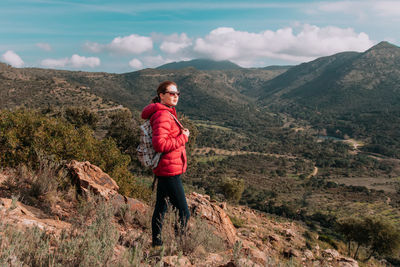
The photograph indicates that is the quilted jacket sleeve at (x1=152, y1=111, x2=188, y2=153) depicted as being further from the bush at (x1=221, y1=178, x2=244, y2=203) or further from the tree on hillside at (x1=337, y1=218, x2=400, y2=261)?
the bush at (x1=221, y1=178, x2=244, y2=203)

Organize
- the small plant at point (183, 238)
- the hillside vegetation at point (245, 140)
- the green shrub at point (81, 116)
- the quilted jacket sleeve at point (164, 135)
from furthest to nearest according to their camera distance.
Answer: the green shrub at point (81, 116), the hillside vegetation at point (245, 140), the small plant at point (183, 238), the quilted jacket sleeve at point (164, 135)

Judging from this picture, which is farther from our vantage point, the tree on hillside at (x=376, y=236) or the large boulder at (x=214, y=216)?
the tree on hillside at (x=376, y=236)

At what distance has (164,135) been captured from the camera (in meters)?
2.59

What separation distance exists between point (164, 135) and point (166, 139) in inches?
2.2

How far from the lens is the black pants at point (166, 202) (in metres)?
2.86

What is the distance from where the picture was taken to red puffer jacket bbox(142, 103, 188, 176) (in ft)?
8.42

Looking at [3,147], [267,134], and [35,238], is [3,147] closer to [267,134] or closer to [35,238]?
[35,238]

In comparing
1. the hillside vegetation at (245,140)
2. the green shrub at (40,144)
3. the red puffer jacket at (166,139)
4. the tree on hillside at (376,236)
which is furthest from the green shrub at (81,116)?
the tree on hillside at (376,236)

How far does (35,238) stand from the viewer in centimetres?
209

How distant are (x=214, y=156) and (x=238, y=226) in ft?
300

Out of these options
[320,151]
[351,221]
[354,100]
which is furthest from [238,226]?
[354,100]

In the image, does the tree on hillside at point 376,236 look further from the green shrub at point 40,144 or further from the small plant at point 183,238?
the small plant at point 183,238

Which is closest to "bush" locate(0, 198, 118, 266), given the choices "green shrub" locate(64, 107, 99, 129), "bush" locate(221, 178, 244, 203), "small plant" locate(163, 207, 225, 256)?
"small plant" locate(163, 207, 225, 256)

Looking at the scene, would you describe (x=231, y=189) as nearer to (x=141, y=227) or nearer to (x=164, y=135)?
(x=141, y=227)
